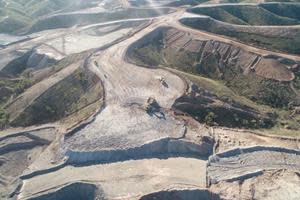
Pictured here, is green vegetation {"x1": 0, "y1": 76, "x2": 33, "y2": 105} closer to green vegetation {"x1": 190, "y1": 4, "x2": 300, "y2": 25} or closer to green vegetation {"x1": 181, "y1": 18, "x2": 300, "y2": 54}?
green vegetation {"x1": 181, "y1": 18, "x2": 300, "y2": 54}

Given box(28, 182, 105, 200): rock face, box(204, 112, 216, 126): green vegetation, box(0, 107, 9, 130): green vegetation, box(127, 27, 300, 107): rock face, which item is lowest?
box(28, 182, 105, 200): rock face

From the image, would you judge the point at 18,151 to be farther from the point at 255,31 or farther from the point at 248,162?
the point at 255,31

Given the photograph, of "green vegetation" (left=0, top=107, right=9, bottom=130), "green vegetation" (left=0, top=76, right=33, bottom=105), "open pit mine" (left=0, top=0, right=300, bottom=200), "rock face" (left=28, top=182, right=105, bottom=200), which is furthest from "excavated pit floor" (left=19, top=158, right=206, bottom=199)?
"green vegetation" (left=0, top=76, right=33, bottom=105)

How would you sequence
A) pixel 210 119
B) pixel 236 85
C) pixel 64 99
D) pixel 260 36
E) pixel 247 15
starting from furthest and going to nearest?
pixel 247 15, pixel 260 36, pixel 236 85, pixel 64 99, pixel 210 119

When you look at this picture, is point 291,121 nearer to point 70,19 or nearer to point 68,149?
point 68,149

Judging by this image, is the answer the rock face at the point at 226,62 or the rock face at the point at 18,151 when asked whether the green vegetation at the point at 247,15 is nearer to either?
the rock face at the point at 226,62

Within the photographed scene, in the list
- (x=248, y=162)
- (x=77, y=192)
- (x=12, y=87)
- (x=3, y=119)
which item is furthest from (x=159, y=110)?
(x=12, y=87)

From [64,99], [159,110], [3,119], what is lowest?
[3,119]

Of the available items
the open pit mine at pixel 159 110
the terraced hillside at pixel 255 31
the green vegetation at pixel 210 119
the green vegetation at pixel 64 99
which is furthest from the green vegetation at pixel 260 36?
the green vegetation at pixel 64 99

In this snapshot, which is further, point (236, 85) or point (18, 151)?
point (236, 85)
